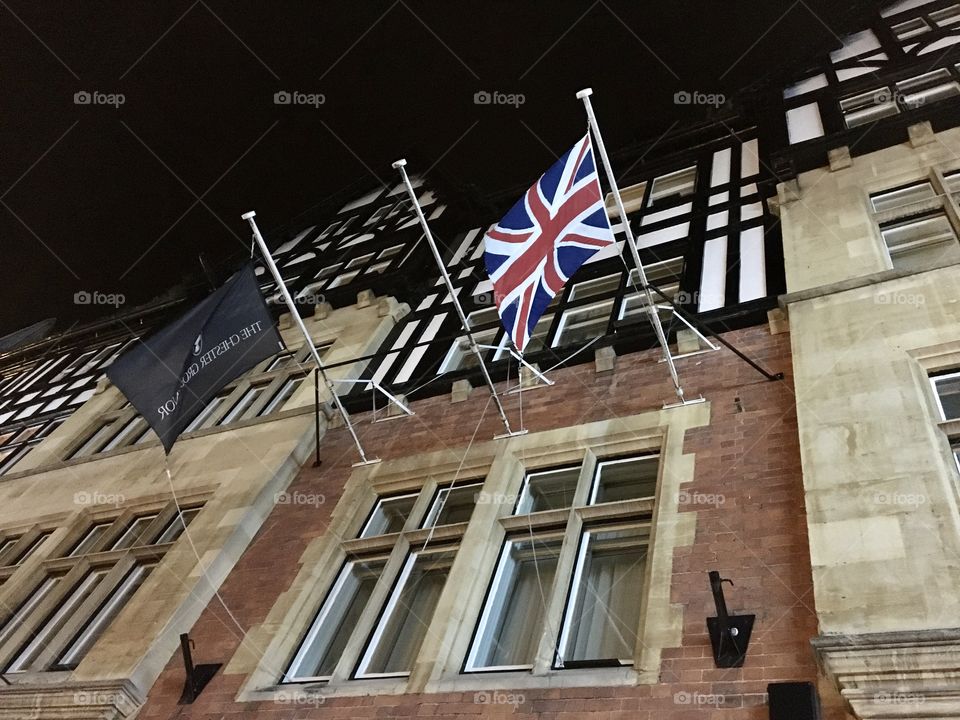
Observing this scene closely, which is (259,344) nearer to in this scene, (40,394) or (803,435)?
(803,435)

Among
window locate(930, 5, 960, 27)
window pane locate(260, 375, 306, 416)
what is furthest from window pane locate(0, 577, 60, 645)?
window locate(930, 5, 960, 27)

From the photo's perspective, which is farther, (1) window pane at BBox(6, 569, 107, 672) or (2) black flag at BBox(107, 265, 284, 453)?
(1) window pane at BBox(6, 569, 107, 672)

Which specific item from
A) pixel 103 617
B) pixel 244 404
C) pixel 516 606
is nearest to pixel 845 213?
pixel 516 606

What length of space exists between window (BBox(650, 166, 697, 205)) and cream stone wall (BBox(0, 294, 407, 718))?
6013 mm

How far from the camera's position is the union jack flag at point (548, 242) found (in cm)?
791

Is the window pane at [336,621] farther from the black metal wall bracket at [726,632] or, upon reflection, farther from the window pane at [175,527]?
the black metal wall bracket at [726,632]

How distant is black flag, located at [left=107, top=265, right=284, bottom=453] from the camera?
29.8 ft

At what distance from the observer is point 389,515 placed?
32.9ft

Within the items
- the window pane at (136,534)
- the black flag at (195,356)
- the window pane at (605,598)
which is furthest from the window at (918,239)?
the window pane at (136,534)

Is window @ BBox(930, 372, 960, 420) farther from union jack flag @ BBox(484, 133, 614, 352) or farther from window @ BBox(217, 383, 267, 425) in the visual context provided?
window @ BBox(217, 383, 267, 425)

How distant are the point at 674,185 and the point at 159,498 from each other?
11861mm

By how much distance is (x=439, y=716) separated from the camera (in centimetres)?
646

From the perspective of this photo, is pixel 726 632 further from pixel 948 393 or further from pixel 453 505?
pixel 453 505

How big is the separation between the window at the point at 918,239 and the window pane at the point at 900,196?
0.52 m
